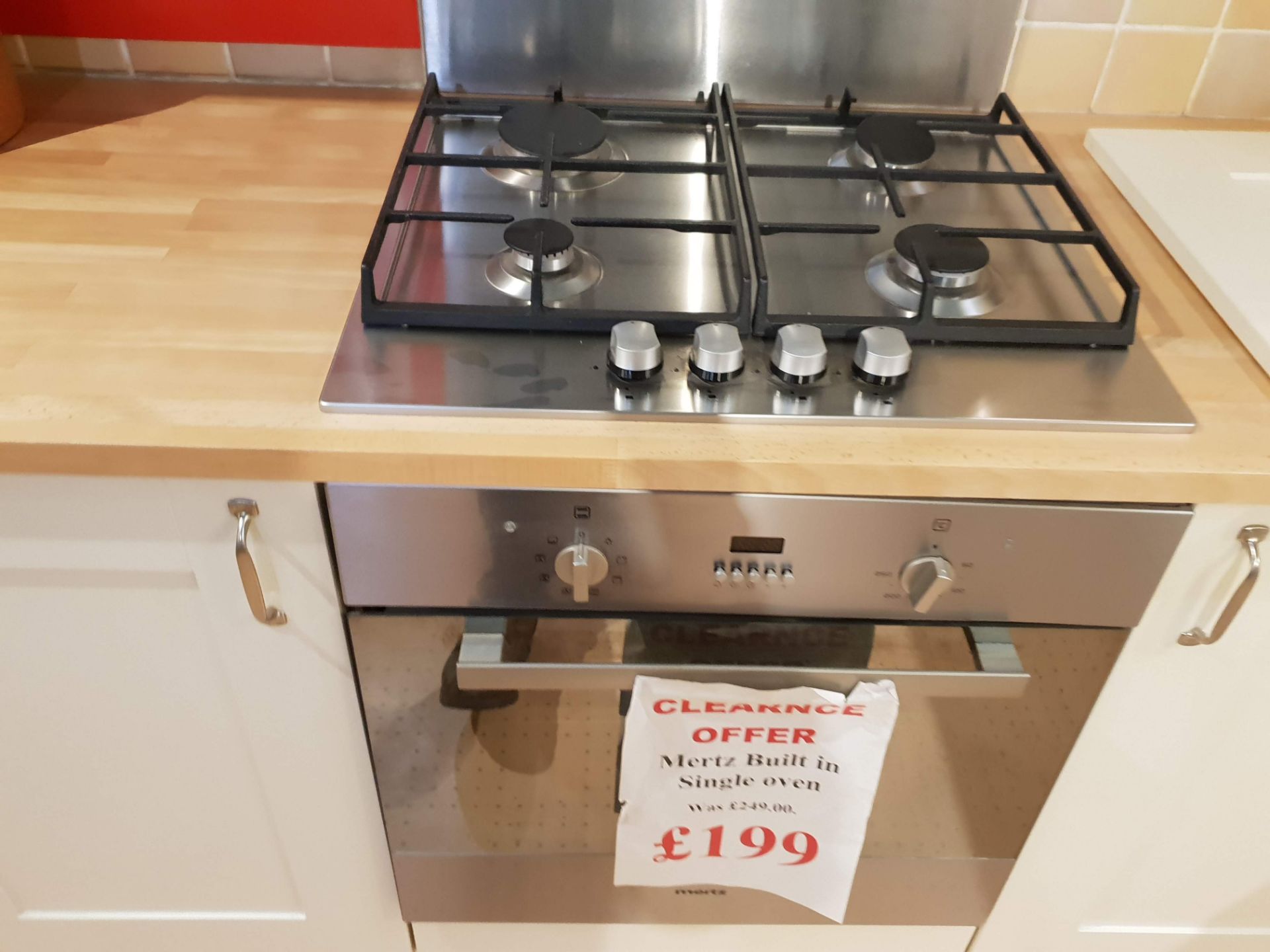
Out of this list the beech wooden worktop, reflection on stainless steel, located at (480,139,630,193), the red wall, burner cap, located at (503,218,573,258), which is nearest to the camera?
the beech wooden worktop

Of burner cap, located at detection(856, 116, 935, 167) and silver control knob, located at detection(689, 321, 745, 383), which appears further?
burner cap, located at detection(856, 116, 935, 167)

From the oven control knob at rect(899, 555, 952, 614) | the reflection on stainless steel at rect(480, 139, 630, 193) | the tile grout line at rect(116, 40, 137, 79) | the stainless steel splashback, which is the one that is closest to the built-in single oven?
the oven control knob at rect(899, 555, 952, 614)

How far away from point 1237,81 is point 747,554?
86 centimetres

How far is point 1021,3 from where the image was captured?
1.04m

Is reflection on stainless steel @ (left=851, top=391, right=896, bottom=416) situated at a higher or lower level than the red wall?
lower

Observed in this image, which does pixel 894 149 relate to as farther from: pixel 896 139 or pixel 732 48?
pixel 732 48

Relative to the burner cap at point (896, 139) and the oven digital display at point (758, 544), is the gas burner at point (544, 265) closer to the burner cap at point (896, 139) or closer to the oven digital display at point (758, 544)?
the oven digital display at point (758, 544)

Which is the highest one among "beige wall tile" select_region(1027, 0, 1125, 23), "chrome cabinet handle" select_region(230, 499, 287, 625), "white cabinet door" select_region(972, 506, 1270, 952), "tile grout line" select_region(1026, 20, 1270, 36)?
"beige wall tile" select_region(1027, 0, 1125, 23)

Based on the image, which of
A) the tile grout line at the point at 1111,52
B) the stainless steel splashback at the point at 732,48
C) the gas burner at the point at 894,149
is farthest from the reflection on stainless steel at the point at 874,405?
the tile grout line at the point at 1111,52

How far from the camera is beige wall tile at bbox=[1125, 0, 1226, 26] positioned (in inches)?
41.2

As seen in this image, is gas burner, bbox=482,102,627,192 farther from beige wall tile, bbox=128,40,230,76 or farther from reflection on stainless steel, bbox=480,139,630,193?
beige wall tile, bbox=128,40,230,76

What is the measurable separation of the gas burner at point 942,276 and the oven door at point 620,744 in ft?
0.85

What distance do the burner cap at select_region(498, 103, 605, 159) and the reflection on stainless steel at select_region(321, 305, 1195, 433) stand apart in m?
0.27

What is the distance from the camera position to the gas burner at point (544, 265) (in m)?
0.76
